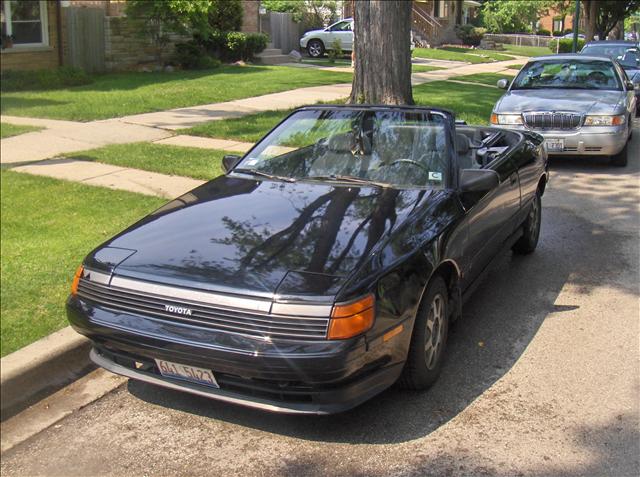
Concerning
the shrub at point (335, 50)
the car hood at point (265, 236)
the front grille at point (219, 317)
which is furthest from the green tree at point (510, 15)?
the front grille at point (219, 317)

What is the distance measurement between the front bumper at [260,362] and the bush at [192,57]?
18.5 metres

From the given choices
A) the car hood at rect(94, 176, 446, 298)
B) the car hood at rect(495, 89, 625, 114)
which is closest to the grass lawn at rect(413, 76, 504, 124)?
the car hood at rect(495, 89, 625, 114)

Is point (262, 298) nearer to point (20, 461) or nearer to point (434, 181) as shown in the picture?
point (20, 461)

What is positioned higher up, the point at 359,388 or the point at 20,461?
the point at 359,388

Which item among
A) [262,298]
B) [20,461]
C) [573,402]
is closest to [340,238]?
[262,298]

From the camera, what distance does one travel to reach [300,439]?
3922mm

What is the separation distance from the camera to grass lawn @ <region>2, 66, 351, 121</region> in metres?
12.3

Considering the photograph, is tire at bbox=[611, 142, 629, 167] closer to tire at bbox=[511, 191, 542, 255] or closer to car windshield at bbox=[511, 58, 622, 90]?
car windshield at bbox=[511, 58, 622, 90]

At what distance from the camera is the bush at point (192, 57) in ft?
70.5

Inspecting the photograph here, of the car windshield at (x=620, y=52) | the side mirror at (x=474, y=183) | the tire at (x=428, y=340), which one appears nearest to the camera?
the tire at (x=428, y=340)

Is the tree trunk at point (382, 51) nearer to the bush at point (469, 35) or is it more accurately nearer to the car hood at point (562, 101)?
→ the car hood at point (562, 101)

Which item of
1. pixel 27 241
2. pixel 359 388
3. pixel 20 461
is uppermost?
pixel 27 241

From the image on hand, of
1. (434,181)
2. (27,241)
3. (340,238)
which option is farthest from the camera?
(27,241)

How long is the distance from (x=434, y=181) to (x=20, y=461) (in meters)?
2.95
